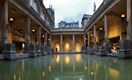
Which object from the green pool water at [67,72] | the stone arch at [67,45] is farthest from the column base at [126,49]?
the stone arch at [67,45]

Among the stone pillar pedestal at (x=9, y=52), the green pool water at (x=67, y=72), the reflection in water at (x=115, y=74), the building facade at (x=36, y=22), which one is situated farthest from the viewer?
the building facade at (x=36, y=22)

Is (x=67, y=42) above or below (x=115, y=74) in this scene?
above

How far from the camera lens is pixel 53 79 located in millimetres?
2648

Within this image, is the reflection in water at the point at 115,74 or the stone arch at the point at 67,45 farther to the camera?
the stone arch at the point at 67,45

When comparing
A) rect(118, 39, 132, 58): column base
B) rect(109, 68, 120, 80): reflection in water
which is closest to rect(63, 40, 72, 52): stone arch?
rect(118, 39, 132, 58): column base

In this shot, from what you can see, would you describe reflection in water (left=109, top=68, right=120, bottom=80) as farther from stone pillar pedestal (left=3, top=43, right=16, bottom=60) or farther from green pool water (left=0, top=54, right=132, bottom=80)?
stone pillar pedestal (left=3, top=43, right=16, bottom=60)

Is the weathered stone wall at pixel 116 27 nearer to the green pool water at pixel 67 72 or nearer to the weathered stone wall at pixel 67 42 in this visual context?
the green pool water at pixel 67 72

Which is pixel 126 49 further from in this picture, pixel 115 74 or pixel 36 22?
pixel 36 22

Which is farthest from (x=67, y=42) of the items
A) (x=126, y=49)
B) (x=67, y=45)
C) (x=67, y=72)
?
(x=67, y=72)

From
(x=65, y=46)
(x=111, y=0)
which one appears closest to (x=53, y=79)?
(x=111, y=0)

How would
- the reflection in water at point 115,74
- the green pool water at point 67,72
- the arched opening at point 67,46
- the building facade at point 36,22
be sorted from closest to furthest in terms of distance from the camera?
the reflection in water at point 115,74 → the green pool water at point 67,72 → the building facade at point 36,22 → the arched opening at point 67,46

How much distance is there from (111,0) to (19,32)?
1696cm

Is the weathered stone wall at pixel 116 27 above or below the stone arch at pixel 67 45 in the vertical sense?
above

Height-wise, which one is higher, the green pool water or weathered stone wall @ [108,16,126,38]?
weathered stone wall @ [108,16,126,38]
